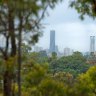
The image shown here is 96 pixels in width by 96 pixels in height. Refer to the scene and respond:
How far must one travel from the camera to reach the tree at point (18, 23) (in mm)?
7008

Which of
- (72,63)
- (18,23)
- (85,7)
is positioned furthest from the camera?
(72,63)

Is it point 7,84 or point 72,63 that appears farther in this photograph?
point 72,63

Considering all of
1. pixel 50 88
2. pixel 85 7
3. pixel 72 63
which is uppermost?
pixel 85 7

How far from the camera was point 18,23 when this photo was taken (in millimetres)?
7469

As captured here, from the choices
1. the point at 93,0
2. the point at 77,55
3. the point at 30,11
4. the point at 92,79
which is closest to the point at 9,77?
the point at 30,11

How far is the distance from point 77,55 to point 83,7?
147ft

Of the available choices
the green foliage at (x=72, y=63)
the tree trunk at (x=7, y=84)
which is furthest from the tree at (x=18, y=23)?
the green foliage at (x=72, y=63)

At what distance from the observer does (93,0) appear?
8758mm

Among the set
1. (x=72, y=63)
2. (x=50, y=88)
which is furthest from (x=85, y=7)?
(x=72, y=63)

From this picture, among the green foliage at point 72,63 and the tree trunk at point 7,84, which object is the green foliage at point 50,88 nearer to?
the tree trunk at point 7,84

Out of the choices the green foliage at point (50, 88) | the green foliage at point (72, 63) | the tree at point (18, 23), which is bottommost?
the green foliage at point (72, 63)

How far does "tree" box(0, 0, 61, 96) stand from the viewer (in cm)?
701

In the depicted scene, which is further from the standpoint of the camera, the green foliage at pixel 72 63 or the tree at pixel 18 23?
the green foliage at pixel 72 63

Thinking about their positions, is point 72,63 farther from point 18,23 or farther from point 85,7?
point 18,23
